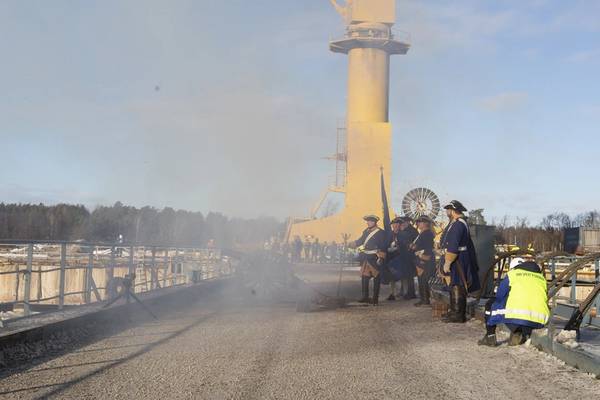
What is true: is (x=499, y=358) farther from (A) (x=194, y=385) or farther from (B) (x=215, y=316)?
(B) (x=215, y=316)

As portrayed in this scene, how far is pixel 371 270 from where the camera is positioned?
1499 cm

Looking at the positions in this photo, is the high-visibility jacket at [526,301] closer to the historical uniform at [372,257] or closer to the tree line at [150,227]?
the historical uniform at [372,257]

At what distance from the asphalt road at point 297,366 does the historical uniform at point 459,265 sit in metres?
0.39

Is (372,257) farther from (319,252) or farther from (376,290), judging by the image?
(319,252)

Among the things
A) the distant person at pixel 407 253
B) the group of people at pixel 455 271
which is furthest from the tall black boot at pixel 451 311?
the distant person at pixel 407 253

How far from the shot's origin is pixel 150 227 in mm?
41438

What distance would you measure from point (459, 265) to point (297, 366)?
16.0ft

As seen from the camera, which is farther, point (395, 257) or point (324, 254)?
point (324, 254)

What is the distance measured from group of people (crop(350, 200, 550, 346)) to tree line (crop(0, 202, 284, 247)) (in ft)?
18.5

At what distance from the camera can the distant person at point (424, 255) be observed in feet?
48.7

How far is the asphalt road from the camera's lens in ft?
20.7

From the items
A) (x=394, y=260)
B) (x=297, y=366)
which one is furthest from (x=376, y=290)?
(x=297, y=366)

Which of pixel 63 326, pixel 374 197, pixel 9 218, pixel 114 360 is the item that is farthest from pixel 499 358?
pixel 9 218

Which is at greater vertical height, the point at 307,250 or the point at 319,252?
the point at 307,250
